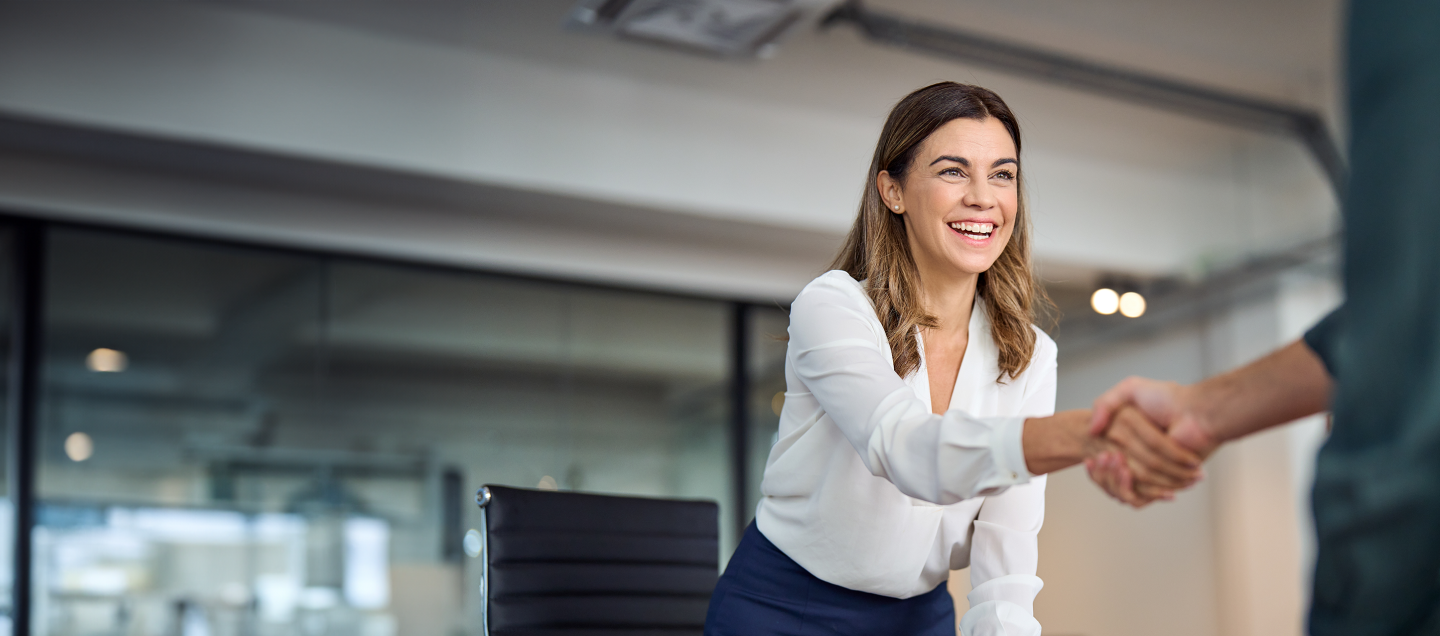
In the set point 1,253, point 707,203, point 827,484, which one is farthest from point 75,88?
point 827,484

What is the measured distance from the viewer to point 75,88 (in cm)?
383

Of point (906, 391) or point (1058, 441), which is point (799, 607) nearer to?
point (906, 391)

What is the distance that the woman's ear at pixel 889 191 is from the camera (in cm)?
→ 177

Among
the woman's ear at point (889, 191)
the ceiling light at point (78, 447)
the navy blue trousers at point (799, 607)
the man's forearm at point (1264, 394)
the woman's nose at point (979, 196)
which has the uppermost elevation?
the ceiling light at point (78, 447)

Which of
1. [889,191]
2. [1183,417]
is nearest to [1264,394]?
[1183,417]

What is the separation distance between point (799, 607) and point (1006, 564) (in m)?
0.28

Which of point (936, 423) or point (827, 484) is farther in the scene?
point (827, 484)

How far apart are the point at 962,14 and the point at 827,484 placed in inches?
121

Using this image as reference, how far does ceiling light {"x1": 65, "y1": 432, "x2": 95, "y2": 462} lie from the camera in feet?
14.3

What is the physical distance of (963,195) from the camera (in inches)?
65.8

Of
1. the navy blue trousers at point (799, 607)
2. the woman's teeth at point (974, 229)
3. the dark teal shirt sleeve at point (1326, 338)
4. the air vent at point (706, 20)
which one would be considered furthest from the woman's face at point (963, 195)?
the air vent at point (706, 20)

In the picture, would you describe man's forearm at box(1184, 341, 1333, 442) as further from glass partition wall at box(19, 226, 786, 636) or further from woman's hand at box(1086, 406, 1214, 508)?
glass partition wall at box(19, 226, 786, 636)

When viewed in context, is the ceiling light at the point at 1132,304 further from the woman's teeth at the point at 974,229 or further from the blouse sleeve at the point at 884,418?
the blouse sleeve at the point at 884,418

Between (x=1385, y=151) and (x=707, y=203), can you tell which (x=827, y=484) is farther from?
(x=707, y=203)
